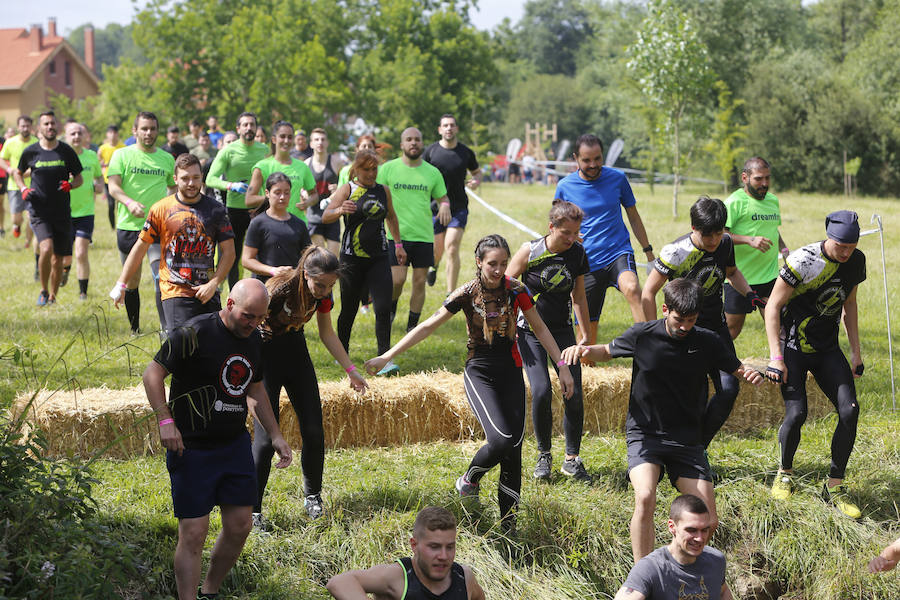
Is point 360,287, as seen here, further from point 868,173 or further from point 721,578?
point 868,173

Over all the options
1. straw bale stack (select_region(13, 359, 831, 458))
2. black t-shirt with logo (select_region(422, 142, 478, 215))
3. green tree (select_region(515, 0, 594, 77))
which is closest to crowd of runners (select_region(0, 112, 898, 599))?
black t-shirt with logo (select_region(422, 142, 478, 215))

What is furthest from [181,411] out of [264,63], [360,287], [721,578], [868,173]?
[868,173]

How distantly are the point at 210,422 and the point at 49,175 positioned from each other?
7.76 m

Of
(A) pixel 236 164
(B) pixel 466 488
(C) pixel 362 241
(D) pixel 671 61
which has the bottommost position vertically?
(B) pixel 466 488

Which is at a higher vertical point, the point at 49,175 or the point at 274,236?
the point at 49,175

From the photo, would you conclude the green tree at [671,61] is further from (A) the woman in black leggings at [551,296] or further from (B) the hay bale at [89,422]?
(B) the hay bale at [89,422]

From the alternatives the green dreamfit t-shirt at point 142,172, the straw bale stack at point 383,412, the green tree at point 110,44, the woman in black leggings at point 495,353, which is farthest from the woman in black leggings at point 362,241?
the green tree at point 110,44

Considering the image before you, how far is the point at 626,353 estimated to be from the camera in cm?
601

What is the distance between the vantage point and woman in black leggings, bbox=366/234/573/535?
20.2 ft

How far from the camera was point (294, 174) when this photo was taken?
10398mm

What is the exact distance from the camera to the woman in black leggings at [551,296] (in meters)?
6.93

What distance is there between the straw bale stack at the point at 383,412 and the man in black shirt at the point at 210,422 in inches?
64.8

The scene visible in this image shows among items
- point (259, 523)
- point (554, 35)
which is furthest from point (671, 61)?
point (554, 35)

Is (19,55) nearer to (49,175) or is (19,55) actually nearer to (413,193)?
(49,175)
